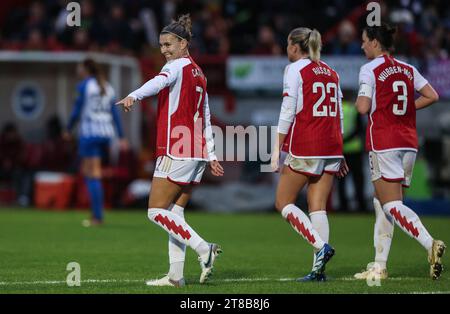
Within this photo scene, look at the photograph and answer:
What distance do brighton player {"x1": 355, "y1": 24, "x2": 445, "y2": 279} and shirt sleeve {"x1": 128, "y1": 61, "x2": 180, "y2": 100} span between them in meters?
1.74

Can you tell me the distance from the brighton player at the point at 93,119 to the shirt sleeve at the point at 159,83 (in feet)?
22.9

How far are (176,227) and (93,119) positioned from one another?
24.3 feet

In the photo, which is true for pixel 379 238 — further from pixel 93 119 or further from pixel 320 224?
pixel 93 119

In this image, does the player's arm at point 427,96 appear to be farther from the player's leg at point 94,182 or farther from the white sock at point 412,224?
the player's leg at point 94,182

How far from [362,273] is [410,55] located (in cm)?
1210

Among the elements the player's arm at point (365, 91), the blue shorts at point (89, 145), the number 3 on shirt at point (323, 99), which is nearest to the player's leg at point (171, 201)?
the number 3 on shirt at point (323, 99)

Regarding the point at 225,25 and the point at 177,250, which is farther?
the point at 225,25

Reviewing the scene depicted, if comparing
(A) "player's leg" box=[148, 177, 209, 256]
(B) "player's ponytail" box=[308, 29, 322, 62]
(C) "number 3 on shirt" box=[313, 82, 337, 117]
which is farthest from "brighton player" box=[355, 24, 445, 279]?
(A) "player's leg" box=[148, 177, 209, 256]

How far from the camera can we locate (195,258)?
453 inches

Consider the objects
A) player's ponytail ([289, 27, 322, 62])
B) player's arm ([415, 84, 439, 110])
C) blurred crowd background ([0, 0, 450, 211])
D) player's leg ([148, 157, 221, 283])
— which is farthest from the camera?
blurred crowd background ([0, 0, 450, 211])

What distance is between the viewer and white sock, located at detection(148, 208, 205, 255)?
859 cm

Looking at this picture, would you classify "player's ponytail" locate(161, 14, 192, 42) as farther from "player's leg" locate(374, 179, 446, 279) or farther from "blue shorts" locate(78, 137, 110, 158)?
"blue shorts" locate(78, 137, 110, 158)

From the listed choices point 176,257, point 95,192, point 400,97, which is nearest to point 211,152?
point 176,257
